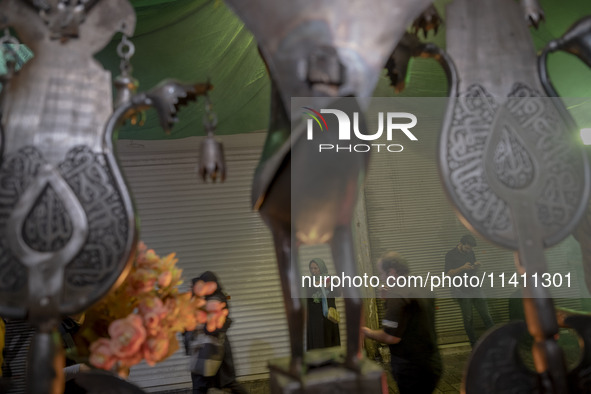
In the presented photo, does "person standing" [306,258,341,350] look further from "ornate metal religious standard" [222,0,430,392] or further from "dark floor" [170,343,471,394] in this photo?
"ornate metal religious standard" [222,0,430,392]

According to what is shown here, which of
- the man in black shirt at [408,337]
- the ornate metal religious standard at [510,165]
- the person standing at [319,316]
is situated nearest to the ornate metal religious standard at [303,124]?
the ornate metal religious standard at [510,165]

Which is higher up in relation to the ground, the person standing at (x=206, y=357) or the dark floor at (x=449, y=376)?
the person standing at (x=206, y=357)

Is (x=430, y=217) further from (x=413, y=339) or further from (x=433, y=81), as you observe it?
(x=413, y=339)

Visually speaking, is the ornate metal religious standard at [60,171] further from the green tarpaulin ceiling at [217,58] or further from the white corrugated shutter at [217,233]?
the white corrugated shutter at [217,233]

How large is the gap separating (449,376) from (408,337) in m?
1.52

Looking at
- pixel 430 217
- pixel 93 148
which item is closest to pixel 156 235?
pixel 430 217

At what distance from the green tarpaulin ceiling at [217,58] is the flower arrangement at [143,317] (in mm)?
839

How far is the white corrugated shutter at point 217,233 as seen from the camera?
3.72 m

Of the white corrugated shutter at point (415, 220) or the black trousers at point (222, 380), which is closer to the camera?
the black trousers at point (222, 380)

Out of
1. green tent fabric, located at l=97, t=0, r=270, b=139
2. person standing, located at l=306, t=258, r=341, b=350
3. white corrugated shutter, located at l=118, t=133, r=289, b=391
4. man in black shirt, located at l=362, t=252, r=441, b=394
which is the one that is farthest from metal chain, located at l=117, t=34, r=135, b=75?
white corrugated shutter, located at l=118, t=133, r=289, b=391

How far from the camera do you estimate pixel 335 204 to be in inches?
42.8

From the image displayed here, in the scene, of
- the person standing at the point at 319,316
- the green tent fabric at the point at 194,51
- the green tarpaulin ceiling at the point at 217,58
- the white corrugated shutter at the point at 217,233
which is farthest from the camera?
the white corrugated shutter at the point at 217,233

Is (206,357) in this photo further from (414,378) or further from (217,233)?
(217,233)

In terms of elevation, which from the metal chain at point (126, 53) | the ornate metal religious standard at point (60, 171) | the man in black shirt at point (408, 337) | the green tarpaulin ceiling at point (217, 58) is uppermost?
the green tarpaulin ceiling at point (217, 58)
